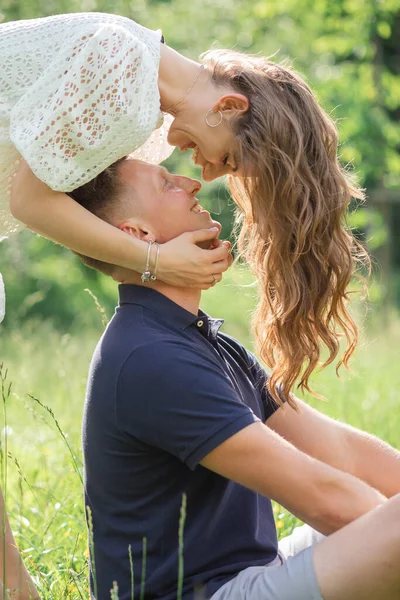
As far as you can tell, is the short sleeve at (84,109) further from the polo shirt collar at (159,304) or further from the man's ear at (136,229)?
the polo shirt collar at (159,304)

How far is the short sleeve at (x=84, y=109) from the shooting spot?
8.51ft

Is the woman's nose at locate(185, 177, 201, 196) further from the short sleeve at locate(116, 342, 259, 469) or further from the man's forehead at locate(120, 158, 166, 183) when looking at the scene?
the short sleeve at locate(116, 342, 259, 469)

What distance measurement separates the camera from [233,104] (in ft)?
9.34

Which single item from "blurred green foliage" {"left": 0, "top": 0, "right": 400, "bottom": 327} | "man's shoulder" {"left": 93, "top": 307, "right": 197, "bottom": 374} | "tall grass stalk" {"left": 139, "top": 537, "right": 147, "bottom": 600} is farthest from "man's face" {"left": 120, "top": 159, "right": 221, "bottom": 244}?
Result: "blurred green foliage" {"left": 0, "top": 0, "right": 400, "bottom": 327}

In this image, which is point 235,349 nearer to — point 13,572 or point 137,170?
point 137,170

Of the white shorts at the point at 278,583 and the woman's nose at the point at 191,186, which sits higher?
the woman's nose at the point at 191,186

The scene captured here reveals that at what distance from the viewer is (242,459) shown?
86.2 inches

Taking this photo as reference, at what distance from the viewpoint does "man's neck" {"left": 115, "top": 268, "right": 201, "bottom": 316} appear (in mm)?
2641

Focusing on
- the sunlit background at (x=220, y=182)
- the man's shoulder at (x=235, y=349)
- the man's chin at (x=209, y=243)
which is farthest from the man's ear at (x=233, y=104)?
the sunlit background at (x=220, y=182)

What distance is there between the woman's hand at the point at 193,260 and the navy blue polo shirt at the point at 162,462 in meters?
0.12

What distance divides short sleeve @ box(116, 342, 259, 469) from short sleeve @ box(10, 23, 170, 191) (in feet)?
2.17

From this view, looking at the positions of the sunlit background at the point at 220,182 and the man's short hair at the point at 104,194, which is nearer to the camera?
the man's short hair at the point at 104,194

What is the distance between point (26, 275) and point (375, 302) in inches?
188

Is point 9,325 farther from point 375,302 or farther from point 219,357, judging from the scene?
point 219,357
